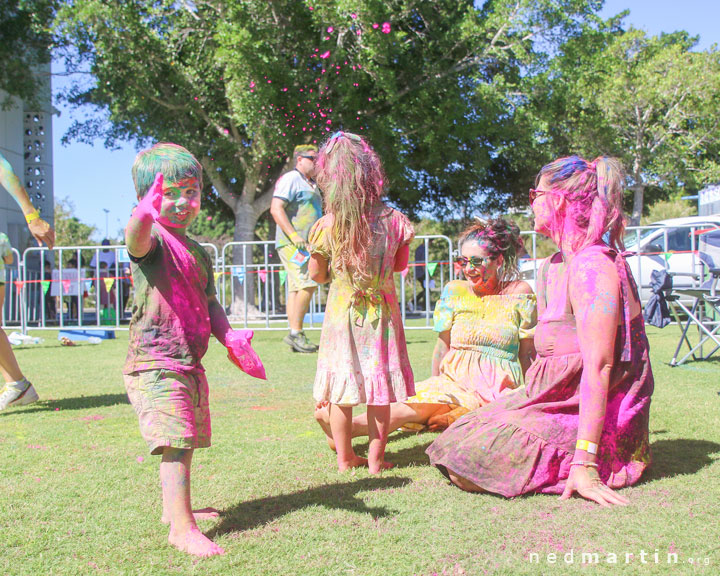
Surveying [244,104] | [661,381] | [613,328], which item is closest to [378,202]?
[613,328]

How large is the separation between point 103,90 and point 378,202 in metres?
18.4

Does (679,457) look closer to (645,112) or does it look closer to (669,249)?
(669,249)

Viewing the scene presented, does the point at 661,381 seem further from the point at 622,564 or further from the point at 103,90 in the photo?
the point at 103,90

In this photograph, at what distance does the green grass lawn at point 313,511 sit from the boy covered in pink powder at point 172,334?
0.22 meters

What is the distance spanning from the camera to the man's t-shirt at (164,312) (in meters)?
2.51

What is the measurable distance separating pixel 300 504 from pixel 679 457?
1.95 meters

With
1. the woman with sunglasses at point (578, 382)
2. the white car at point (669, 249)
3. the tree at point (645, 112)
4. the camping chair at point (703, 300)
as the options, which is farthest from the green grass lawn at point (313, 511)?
the tree at point (645, 112)

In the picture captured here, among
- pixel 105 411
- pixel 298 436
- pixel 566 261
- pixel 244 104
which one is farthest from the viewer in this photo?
pixel 244 104

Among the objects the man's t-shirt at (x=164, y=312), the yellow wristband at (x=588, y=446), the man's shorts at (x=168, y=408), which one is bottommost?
the yellow wristband at (x=588, y=446)

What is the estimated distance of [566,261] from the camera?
2.99 meters

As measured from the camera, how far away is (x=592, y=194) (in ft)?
9.70

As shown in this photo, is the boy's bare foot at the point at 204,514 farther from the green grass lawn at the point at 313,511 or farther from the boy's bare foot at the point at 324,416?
the boy's bare foot at the point at 324,416

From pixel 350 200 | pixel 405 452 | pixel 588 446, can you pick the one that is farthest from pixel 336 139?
pixel 588 446

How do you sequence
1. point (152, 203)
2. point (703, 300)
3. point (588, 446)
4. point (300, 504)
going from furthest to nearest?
point (703, 300) → point (300, 504) → point (588, 446) → point (152, 203)
